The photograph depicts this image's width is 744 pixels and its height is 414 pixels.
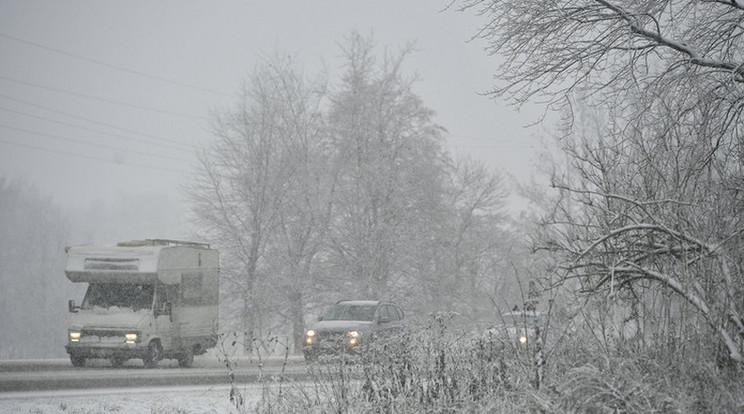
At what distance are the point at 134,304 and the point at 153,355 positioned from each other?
137 cm

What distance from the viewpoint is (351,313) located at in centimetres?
2039

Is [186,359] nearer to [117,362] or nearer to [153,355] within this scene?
[153,355]

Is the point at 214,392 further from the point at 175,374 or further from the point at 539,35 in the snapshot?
Result: the point at 539,35

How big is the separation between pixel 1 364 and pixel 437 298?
17977 mm

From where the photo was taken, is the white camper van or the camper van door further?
the camper van door

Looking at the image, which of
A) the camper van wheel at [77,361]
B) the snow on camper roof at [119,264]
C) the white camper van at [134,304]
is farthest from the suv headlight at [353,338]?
the camper van wheel at [77,361]

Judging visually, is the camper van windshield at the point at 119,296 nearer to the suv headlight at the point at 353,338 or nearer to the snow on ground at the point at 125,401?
the suv headlight at the point at 353,338

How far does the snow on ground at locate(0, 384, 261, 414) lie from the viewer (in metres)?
10.6

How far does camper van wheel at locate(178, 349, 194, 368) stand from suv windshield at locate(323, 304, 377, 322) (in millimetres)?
3774

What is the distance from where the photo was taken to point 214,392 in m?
13.5

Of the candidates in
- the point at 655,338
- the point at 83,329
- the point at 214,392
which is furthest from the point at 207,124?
the point at 655,338

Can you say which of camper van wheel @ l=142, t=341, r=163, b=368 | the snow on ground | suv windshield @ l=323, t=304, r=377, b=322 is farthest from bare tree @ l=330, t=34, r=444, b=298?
the snow on ground

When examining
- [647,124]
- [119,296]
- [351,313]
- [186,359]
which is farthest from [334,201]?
[647,124]

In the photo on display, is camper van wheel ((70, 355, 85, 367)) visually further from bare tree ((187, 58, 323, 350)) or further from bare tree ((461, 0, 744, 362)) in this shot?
bare tree ((461, 0, 744, 362))
